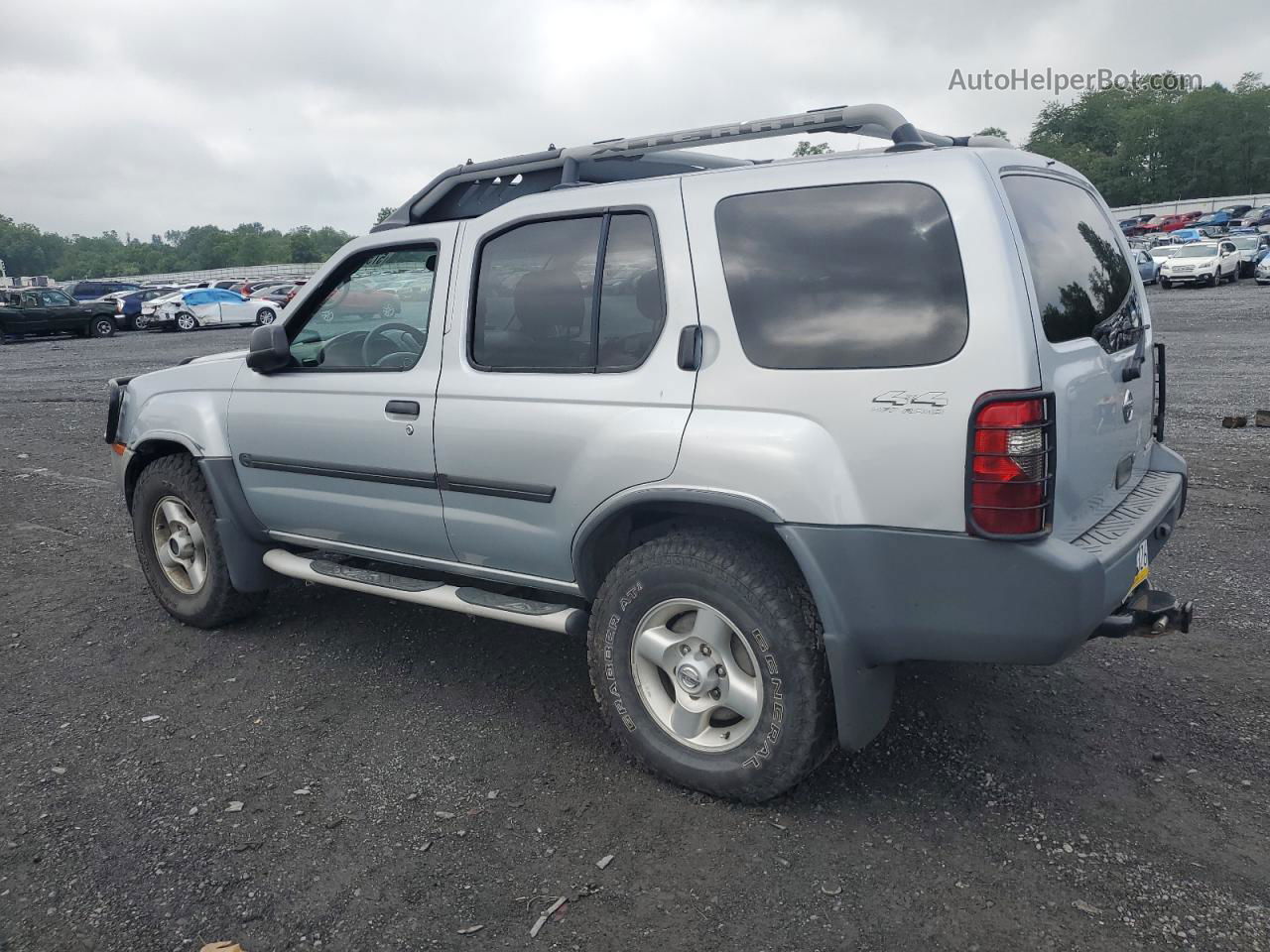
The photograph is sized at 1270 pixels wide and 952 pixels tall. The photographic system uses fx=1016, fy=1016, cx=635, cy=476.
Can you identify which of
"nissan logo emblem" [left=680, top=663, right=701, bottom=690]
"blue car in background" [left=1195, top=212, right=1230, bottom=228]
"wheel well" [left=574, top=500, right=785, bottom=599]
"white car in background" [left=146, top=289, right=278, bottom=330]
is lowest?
"nissan logo emblem" [left=680, top=663, right=701, bottom=690]

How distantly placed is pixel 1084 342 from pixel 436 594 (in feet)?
8.24

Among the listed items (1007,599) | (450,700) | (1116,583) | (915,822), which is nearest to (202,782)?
(450,700)

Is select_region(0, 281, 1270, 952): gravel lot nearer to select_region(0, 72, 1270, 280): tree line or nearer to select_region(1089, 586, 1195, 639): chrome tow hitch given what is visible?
select_region(1089, 586, 1195, 639): chrome tow hitch

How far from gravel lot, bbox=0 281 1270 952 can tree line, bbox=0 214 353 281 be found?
Answer: 120 meters

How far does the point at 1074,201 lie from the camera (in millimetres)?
3521

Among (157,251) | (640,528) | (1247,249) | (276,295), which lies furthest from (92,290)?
(157,251)

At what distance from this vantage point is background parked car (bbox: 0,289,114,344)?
29.5 meters

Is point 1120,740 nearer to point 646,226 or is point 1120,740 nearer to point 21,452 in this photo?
point 646,226

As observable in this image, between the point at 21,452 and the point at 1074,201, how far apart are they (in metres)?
10.7

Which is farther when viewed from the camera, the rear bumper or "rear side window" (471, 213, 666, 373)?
"rear side window" (471, 213, 666, 373)

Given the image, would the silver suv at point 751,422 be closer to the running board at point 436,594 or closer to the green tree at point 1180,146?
the running board at point 436,594

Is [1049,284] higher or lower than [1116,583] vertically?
higher

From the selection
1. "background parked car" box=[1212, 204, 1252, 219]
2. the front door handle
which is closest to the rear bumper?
the front door handle

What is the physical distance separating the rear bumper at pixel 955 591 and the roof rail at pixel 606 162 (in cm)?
132
